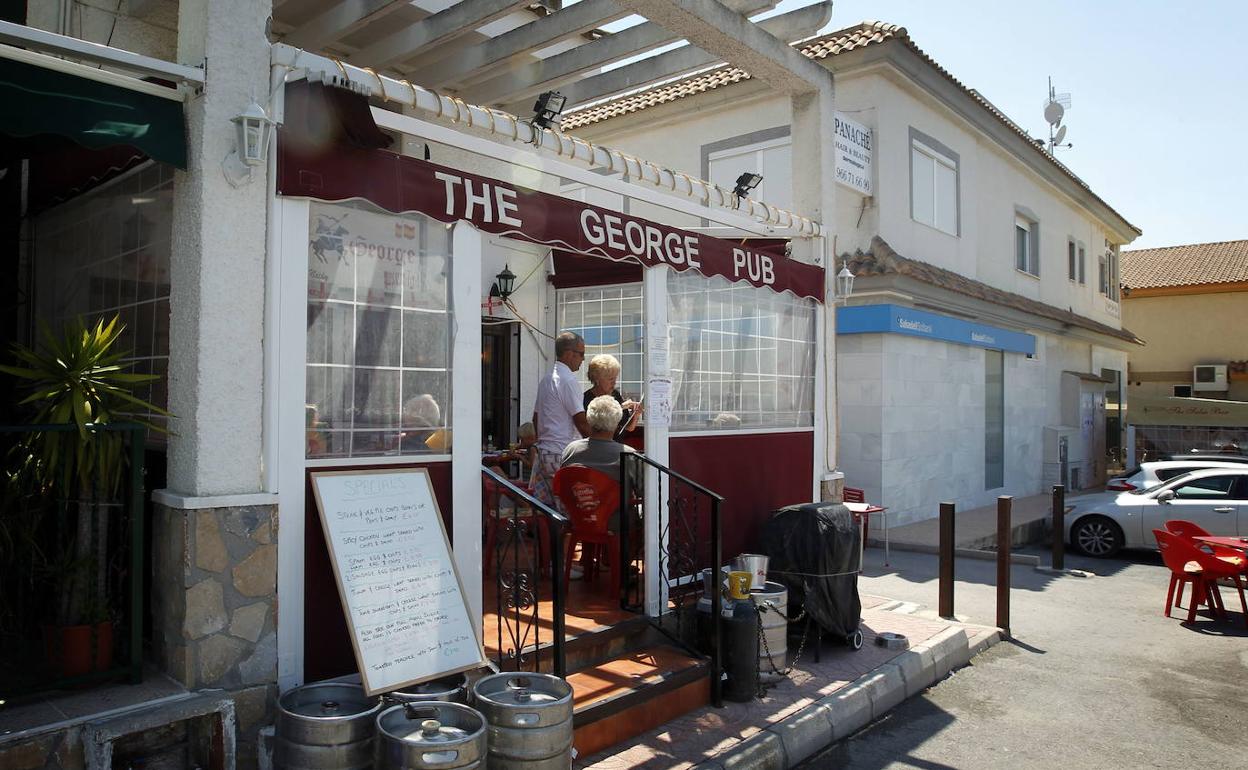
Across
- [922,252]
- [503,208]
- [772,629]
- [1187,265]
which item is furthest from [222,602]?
→ [1187,265]

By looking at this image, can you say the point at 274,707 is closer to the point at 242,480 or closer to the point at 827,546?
the point at 242,480

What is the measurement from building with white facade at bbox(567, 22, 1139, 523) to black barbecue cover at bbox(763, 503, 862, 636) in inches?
200

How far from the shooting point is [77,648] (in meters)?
3.71

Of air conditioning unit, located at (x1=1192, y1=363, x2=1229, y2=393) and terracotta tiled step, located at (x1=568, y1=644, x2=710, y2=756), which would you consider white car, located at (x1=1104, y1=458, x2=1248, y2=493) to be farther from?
air conditioning unit, located at (x1=1192, y1=363, x2=1229, y2=393)

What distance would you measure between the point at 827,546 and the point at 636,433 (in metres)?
1.97

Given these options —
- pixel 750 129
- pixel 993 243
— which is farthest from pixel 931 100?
pixel 993 243

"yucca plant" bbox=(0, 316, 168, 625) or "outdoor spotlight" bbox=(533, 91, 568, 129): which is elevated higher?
"outdoor spotlight" bbox=(533, 91, 568, 129)

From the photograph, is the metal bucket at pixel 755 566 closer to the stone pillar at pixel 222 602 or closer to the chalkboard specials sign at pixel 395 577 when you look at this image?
the chalkboard specials sign at pixel 395 577

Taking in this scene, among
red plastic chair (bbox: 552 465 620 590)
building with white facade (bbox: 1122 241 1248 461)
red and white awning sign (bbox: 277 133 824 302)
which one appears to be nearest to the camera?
Result: red and white awning sign (bbox: 277 133 824 302)

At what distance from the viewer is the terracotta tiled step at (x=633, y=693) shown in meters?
4.57

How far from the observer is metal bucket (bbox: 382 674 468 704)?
3.79 m

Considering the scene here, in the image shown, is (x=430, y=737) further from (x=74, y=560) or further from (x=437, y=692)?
(x=74, y=560)

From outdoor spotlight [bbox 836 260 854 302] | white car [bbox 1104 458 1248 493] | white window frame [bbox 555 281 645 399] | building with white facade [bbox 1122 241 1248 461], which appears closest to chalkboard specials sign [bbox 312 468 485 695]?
white window frame [bbox 555 281 645 399]

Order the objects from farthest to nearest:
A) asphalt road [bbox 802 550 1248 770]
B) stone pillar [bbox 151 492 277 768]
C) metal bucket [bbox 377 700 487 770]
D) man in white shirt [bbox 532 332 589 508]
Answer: man in white shirt [bbox 532 332 589 508] < asphalt road [bbox 802 550 1248 770] < stone pillar [bbox 151 492 277 768] < metal bucket [bbox 377 700 487 770]
